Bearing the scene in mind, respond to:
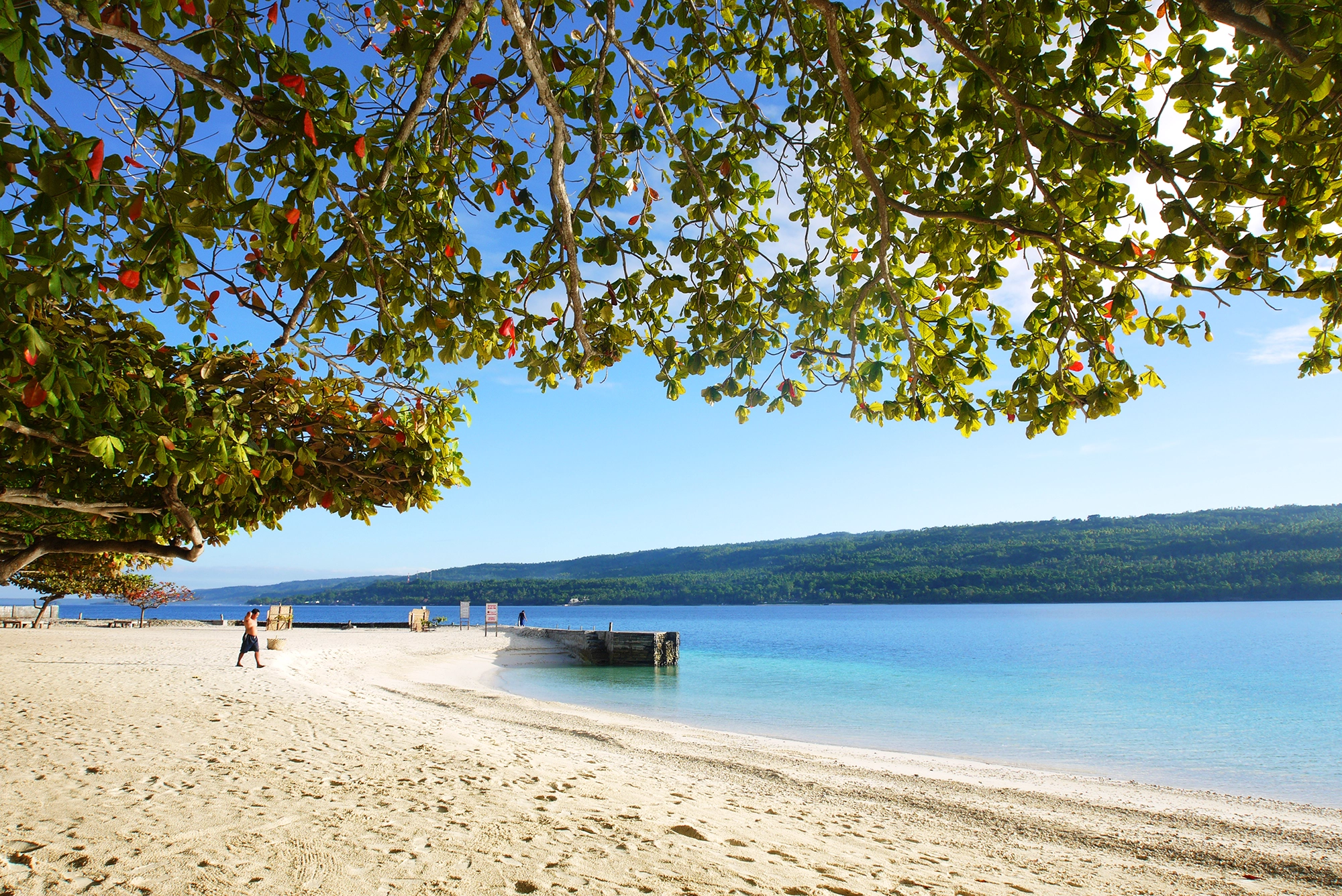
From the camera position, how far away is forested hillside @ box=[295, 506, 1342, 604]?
105m

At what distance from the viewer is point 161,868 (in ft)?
12.7

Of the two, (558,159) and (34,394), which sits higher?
(558,159)

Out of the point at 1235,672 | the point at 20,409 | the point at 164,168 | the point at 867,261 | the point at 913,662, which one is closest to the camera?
the point at 164,168

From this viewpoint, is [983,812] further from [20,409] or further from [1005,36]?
[20,409]

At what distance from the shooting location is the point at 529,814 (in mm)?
5578

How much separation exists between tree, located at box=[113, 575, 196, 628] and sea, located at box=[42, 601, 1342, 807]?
21.7m

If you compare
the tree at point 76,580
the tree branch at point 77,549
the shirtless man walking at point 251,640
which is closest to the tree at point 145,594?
the tree at point 76,580

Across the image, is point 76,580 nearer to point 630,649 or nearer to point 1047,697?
point 630,649

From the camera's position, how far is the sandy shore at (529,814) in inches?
164

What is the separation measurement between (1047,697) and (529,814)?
2620 cm

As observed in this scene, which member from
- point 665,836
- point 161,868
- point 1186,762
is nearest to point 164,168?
point 161,868

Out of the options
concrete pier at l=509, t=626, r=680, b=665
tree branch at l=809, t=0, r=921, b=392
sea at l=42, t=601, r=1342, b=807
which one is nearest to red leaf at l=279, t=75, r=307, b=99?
tree branch at l=809, t=0, r=921, b=392

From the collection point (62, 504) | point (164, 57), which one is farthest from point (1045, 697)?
point (164, 57)

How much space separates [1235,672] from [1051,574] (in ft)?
298
